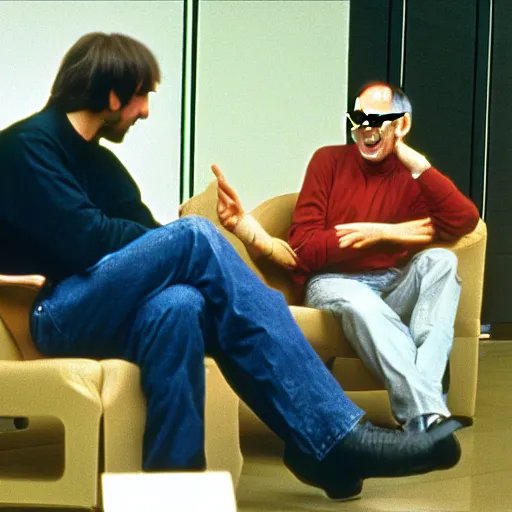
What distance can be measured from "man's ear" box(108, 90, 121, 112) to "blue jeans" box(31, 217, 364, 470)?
29 centimetres

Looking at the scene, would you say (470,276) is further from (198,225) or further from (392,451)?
(198,225)

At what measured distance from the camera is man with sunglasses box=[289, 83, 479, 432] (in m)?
2.79

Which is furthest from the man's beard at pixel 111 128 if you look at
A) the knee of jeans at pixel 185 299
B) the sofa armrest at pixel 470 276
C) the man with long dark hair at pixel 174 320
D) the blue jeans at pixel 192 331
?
the sofa armrest at pixel 470 276

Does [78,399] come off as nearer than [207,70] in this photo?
Yes

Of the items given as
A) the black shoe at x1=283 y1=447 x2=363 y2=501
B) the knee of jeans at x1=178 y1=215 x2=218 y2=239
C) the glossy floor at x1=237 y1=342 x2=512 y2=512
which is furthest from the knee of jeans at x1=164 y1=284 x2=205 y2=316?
the glossy floor at x1=237 y1=342 x2=512 y2=512

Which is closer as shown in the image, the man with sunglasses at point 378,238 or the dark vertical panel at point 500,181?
the man with sunglasses at point 378,238

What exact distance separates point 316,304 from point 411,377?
378mm

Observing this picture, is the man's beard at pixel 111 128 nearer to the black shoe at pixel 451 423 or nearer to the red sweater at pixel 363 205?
the black shoe at pixel 451 423

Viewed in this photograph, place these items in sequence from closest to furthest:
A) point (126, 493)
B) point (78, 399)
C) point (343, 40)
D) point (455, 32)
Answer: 1. point (126, 493)
2. point (78, 399)
3. point (343, 40)
4. point (455, 32)

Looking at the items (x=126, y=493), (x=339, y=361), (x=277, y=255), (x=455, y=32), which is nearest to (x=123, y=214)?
(x=126, y=493)

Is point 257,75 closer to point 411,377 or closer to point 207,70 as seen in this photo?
point 207,70

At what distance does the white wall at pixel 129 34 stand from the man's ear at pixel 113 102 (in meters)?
2.56

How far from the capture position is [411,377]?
260 cm

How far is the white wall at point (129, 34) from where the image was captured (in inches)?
177
